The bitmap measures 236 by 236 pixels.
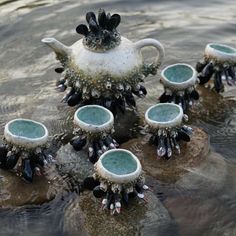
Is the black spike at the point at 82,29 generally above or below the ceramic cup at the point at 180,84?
above

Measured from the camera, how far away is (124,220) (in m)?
3.74

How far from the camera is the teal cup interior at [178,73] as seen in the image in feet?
15.5

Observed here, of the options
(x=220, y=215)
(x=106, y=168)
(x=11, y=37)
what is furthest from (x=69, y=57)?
(x=11, y=37)

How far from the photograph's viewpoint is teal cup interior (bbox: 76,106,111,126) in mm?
4176

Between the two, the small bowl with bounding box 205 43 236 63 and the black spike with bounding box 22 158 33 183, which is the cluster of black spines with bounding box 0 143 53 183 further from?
the small bowl with bounding box 205 43 236 63

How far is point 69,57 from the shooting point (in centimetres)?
448

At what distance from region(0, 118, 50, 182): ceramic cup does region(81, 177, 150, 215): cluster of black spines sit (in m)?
0.41

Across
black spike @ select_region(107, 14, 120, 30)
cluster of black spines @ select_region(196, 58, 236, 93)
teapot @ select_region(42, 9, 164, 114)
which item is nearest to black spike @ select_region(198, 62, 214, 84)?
cluster of black spines @ select_region(196, 58, 236, 93)

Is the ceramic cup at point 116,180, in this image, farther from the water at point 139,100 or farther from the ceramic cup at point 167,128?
the ceramic cup at point 167,128

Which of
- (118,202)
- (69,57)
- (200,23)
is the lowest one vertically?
(200,23)

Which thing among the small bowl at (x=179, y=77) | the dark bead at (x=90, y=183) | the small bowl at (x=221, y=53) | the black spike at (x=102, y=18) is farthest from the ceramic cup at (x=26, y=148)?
the small bowl at (x=221, y=53)

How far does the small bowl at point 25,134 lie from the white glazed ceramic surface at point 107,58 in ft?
1.93

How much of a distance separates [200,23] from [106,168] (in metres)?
3.43

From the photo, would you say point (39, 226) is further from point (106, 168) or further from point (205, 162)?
point (205, 162)
